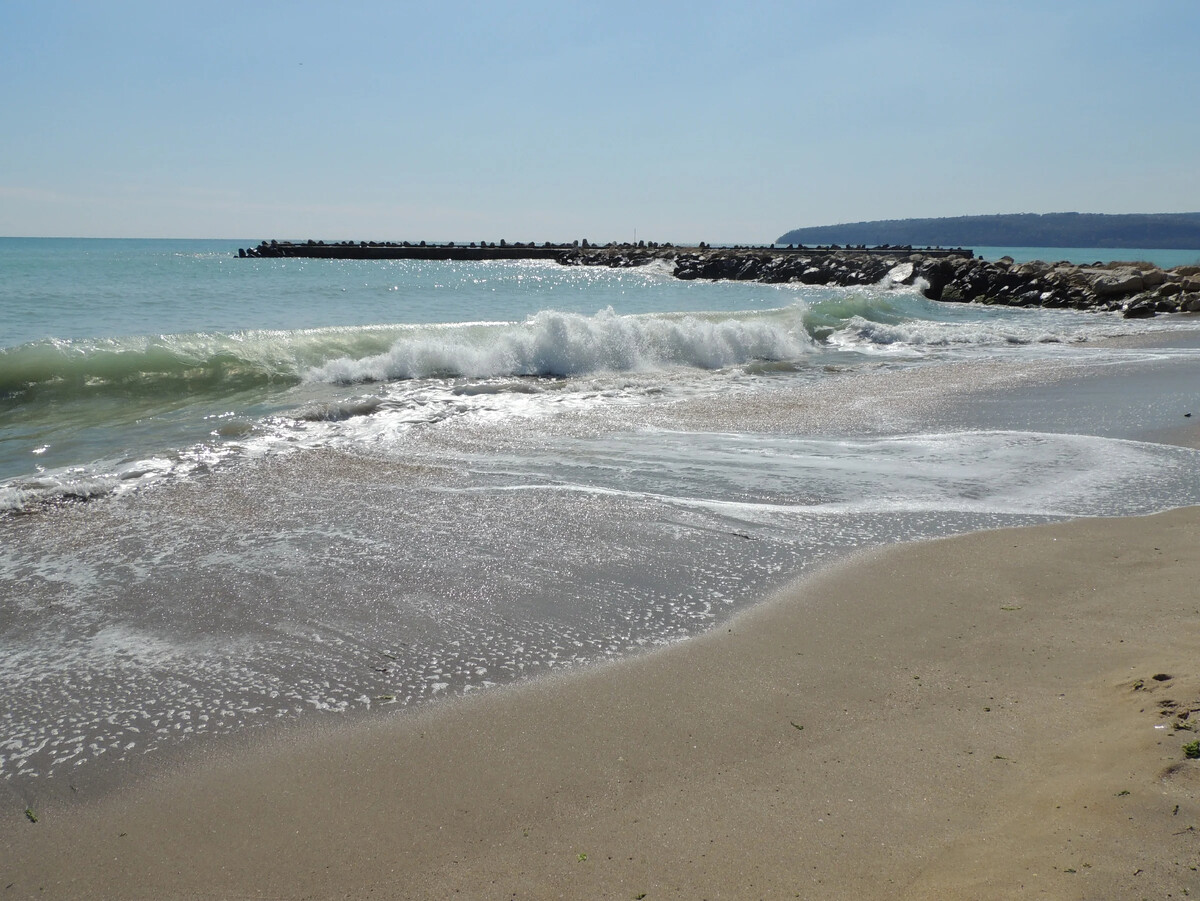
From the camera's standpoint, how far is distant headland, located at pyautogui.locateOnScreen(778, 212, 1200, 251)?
125 m

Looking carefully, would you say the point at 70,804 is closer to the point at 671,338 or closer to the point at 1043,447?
the point at 1043,447

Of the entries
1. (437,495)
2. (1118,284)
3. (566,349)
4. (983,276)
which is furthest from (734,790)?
(983,276)

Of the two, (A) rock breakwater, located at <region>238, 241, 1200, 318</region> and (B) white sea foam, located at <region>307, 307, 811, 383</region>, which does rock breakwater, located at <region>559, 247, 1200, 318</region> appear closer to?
(A) rock breakwater, located at <region>238, 241, 1200, 318</region>

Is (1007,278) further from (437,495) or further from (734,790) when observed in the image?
(734,790)

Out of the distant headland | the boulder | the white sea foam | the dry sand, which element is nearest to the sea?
the white sea foam

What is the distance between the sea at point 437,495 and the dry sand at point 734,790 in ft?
1.00

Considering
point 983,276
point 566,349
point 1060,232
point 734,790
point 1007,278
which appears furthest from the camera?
point 1060,232

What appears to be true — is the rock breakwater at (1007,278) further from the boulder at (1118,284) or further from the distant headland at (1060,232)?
the distant headland at (1060,232)

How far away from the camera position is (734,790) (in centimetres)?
275

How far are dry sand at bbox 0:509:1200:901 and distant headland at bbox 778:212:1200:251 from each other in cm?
12920

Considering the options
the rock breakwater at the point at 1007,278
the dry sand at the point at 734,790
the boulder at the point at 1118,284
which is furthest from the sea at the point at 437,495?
the boulder at the point at 1118,284

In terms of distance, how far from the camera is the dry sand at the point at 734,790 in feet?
7.60

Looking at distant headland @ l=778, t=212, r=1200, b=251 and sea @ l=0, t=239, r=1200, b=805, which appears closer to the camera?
sea @ l=0, t=239, r=1200, b=805

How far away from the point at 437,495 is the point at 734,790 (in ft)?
12.8
